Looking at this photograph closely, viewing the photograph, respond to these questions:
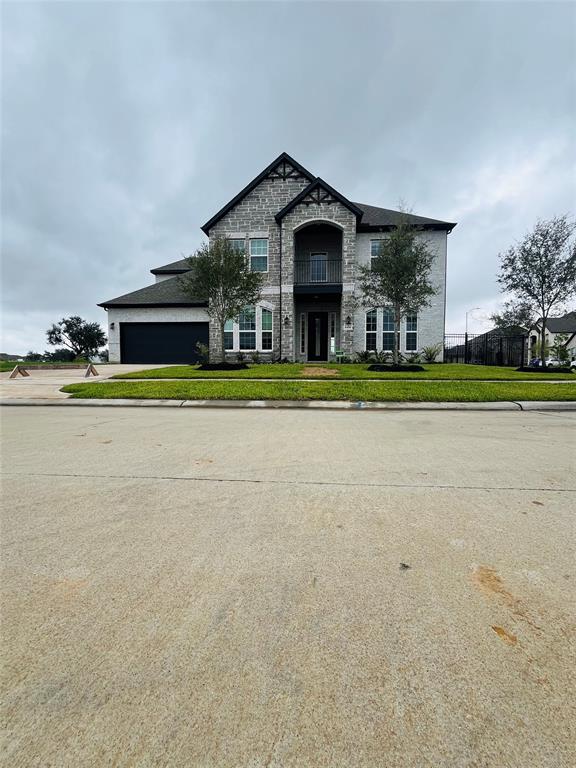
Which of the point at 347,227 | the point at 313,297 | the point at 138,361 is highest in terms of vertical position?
the point at 347,227

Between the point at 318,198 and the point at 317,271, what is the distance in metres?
3.69

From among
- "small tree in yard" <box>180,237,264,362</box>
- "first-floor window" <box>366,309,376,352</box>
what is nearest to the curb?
"small tree in yard" <box>180,237,264,362</box>

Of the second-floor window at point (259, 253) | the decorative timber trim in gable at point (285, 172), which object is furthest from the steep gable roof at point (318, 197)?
the second-floor window at point (259, 253)

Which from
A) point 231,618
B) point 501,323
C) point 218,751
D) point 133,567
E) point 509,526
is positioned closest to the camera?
point 218,751

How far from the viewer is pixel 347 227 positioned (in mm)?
18875

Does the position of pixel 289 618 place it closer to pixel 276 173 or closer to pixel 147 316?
pixel 147 316

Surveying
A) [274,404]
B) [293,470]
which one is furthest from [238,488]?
[274,404]

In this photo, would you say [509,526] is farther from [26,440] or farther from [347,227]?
[347,227]

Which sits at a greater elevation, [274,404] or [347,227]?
[347,227]

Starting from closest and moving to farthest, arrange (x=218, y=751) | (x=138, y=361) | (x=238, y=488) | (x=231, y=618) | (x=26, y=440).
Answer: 1. (x=218, y=751)
2. (x=231, y=618)
3. (x=238, y=488)
4. (x=26, y=440)
5. (x=138, y=361)

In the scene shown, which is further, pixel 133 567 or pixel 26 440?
pixel 26 440

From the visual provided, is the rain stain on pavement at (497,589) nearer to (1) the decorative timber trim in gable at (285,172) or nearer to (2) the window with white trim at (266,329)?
(2) the window with white trim at (266,329)

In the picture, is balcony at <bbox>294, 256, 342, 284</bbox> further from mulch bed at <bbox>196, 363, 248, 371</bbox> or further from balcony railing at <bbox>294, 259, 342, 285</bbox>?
mulch bed at <bbox>196, 363, 248, 371</bbox>

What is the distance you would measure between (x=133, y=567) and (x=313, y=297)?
1925 centimetres
